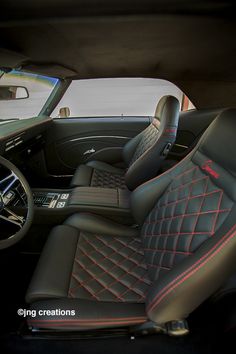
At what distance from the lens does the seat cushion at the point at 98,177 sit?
198 cm

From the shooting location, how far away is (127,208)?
1.56 meters

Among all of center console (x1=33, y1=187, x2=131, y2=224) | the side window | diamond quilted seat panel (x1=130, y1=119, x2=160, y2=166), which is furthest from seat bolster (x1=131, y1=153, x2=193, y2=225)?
the side window

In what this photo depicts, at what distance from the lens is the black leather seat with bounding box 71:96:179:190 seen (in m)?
1.68

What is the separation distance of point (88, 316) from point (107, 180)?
1.33 meters

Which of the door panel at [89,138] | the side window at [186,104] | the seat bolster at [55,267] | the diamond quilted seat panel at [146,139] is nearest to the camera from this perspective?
the seat bolster at [55,267]

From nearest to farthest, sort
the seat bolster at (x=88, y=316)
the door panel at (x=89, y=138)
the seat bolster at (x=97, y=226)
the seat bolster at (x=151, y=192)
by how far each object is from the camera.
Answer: the seat bolster at (x=88, y=316) → the seat bolster at (x=151, y=192) → the seat bolster at (x=97, y=226) → the door panel at (x=89, y=138)

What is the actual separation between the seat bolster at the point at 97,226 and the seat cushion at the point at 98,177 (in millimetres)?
530

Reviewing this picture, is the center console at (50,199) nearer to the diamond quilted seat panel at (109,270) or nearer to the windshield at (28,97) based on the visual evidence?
the diamond quilted seat panel at (109,270)

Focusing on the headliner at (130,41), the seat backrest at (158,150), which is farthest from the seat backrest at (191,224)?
the headliner at (130,41)

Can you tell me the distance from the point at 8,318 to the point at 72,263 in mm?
561

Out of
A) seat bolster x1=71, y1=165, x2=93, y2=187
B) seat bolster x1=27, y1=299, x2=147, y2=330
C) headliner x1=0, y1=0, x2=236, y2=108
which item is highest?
headliner x1=0, y1=0, x2=236, y2=108

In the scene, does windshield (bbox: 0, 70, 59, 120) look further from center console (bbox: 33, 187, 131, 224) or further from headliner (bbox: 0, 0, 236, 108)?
center console (bbox: 33, 187, 131, 224)

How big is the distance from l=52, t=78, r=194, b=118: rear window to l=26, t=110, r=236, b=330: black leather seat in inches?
66.2

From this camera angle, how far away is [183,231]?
0.95m
